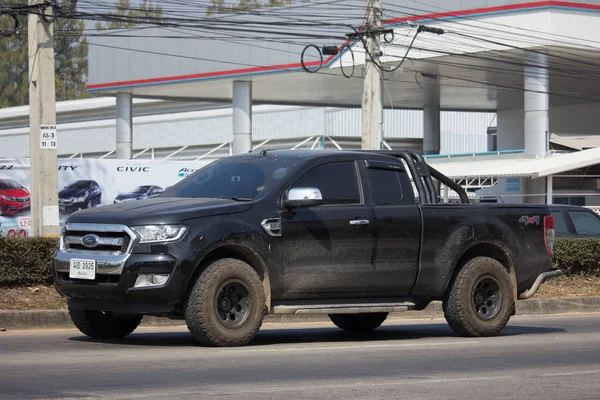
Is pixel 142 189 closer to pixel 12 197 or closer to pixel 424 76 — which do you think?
pixel 12 197

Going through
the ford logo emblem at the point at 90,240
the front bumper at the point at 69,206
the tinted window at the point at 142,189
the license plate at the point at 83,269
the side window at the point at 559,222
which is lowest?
the front bumper at the point at 69,206

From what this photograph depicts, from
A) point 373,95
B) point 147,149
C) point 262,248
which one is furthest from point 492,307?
point 147,149

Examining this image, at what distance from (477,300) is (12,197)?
55.1 feet

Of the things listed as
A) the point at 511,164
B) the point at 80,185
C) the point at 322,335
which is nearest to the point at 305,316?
the point at 322,335

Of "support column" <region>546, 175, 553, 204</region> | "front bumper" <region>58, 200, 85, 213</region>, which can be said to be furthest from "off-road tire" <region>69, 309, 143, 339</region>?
"support column" <region>546, 175, 553, 204</region>

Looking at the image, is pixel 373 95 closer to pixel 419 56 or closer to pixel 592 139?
pixel 419 56

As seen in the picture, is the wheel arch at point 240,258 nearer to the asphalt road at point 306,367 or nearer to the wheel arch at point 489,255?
the asphalt road at point 306,367

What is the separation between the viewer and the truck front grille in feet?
33.9

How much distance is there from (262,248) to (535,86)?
1254 inches

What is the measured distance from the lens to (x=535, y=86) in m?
41.1

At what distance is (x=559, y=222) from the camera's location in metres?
21.4

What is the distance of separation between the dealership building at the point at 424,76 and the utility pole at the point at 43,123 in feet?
45.4

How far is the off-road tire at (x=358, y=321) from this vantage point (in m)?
13.2

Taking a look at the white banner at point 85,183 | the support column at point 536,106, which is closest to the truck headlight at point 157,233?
the white banner at point 85,183
